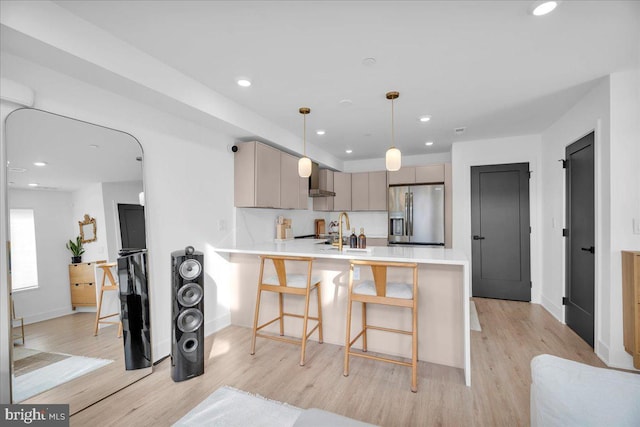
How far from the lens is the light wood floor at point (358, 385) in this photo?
75.5 inches

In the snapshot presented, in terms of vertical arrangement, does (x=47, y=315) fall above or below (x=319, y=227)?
below

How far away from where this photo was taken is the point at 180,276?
94.4 inches

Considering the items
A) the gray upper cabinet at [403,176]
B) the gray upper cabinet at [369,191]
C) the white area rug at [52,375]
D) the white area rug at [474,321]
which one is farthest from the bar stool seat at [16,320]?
the gray upper cabinet at [403,176]

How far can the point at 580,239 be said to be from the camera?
10.3 feet

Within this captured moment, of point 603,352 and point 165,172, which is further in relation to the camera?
point 165,172

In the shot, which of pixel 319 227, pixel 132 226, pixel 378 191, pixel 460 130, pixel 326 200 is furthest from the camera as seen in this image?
pixel 319 227

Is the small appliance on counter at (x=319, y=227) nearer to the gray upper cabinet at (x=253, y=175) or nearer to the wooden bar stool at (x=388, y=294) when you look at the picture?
the gray upper cabinet at (x=253, y=175)

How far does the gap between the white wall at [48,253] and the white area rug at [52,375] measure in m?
0.32

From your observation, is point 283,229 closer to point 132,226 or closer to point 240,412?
point 132,226

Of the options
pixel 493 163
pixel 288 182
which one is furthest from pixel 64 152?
pixel 493 163

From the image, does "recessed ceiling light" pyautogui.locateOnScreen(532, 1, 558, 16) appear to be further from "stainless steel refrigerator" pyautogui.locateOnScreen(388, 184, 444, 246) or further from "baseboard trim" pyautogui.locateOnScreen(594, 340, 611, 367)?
"stainless steel refrigerator" pyautogui.locateOnScreen(388, 184, 444, 246)

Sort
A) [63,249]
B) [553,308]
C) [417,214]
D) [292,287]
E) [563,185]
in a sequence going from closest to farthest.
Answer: [63,249], [292,287], [563,185], [553,308], [417,214]

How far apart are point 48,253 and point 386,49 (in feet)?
8.93

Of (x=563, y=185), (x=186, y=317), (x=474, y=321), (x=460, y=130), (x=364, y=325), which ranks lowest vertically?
(x=474, y=321)
